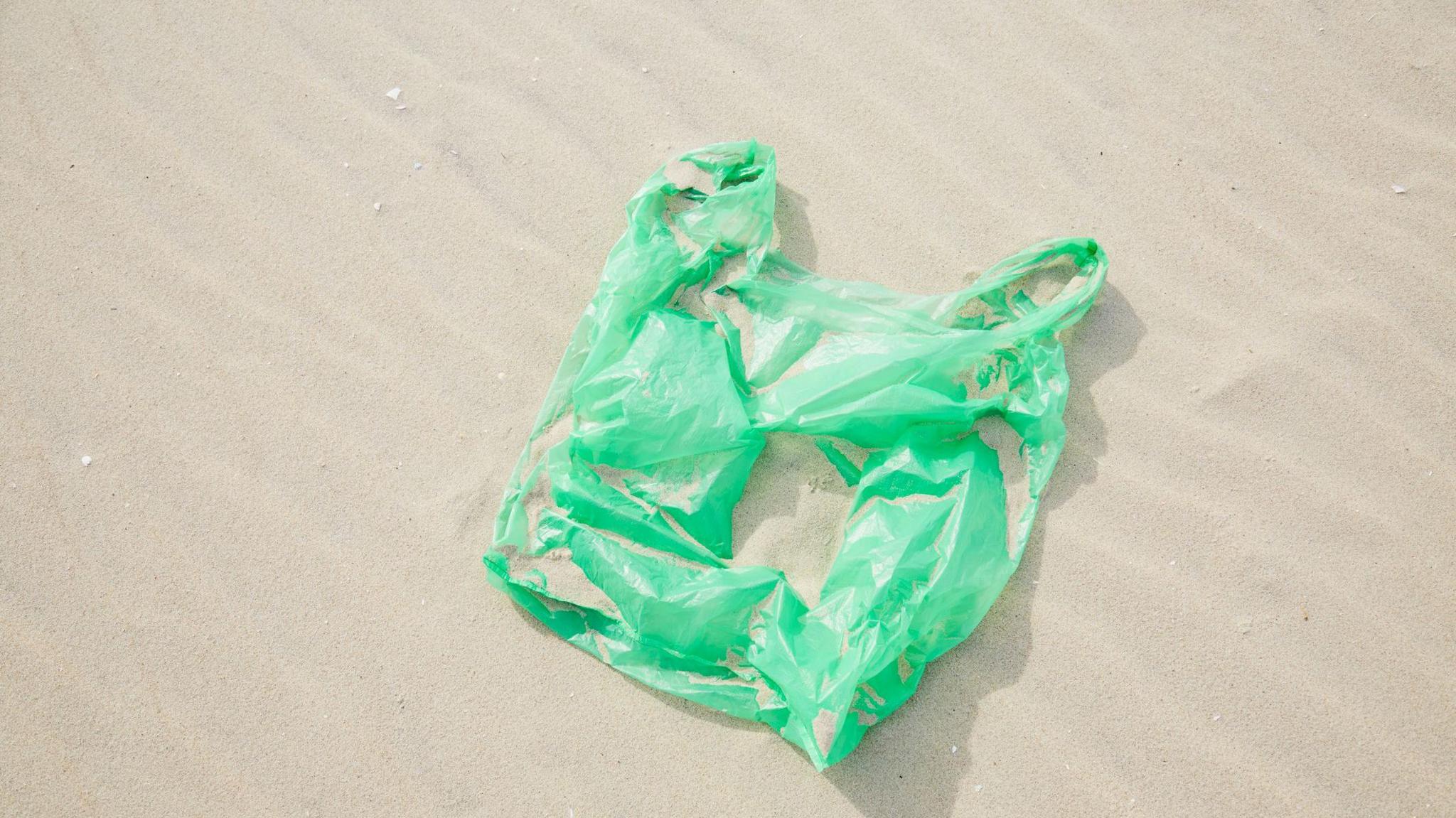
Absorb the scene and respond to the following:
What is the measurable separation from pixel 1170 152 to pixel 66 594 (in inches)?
98.1

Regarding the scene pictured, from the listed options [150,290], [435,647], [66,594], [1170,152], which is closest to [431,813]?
[435,647]

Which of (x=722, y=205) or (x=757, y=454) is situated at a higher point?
(x=722, y=205)

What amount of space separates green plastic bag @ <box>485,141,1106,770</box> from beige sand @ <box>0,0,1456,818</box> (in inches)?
3.5

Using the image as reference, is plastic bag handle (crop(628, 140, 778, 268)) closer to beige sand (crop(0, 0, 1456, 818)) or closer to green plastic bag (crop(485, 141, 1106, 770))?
green plastic bag (crop(485, 141, 1106, 770))

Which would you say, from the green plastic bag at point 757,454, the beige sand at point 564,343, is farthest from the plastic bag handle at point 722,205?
the beige sand at point 564,343

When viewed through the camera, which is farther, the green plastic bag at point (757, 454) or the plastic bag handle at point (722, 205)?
the plastic bag handle at point (722, 205)

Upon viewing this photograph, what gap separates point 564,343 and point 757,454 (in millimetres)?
Result: 497

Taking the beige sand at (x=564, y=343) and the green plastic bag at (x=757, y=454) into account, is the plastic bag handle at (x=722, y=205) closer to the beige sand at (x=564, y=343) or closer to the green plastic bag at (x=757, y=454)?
the green plastic bag at (x=757, y=454)

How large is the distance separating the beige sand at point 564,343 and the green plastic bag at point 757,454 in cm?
9

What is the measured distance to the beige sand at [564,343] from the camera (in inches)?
63.9

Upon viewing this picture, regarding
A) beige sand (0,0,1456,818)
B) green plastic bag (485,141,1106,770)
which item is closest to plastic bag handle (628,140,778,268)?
green plastic bag (485,141,1106,770)

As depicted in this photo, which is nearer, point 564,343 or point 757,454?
point 757,454

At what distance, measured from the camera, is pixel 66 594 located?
1765 millimetres

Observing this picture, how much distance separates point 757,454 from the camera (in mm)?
1722
